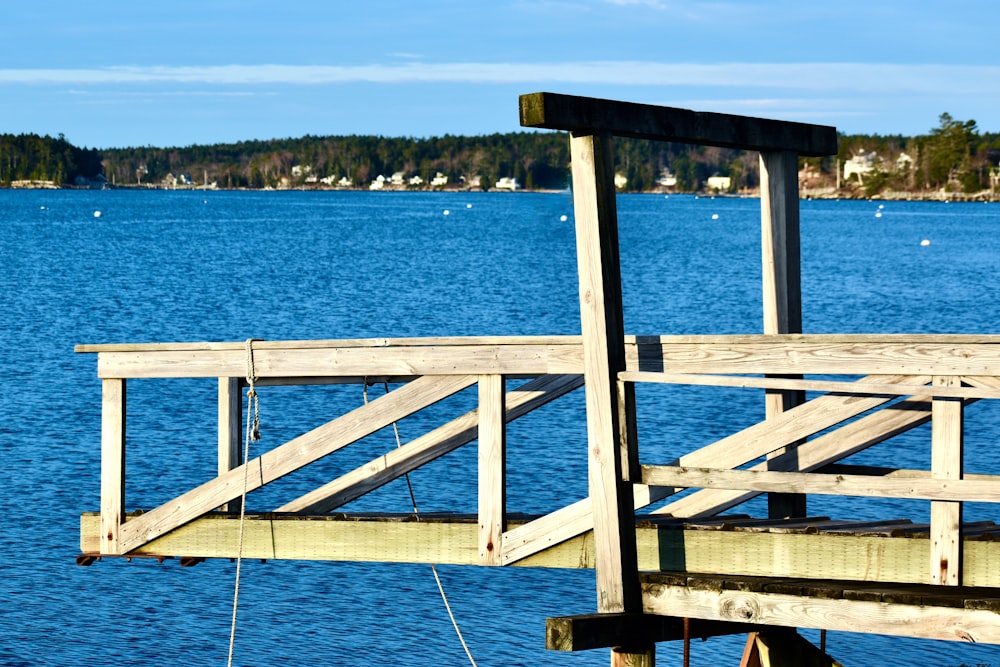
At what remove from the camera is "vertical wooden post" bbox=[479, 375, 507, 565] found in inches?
256

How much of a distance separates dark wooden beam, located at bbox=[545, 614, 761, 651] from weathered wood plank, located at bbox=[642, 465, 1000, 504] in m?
0.63

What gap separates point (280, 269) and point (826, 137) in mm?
62772

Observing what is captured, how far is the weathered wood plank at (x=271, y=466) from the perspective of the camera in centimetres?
689

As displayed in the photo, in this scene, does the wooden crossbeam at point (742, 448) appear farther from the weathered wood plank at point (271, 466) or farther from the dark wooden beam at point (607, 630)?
the weathered wood plank at point (271, 466)

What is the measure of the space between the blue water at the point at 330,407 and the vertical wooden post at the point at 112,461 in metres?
6.22

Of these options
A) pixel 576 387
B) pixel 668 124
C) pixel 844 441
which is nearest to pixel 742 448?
pixel 844 441

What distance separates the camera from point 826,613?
579 centimetres

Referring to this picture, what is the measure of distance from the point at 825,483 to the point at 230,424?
314 cm

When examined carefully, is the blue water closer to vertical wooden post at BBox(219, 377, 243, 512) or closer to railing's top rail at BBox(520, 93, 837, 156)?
vertical wooden post at BBox(219, 377, 243, 512)

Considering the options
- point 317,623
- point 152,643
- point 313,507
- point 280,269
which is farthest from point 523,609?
point 280,269

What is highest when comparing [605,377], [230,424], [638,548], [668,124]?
[668,124]

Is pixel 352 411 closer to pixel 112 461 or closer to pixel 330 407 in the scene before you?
pixel 112 461

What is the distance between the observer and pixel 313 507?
730cm

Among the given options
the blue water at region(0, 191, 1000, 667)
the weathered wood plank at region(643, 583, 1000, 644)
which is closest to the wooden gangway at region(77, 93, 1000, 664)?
the weathered wood plank at region(643, 583, 1000, 644)
